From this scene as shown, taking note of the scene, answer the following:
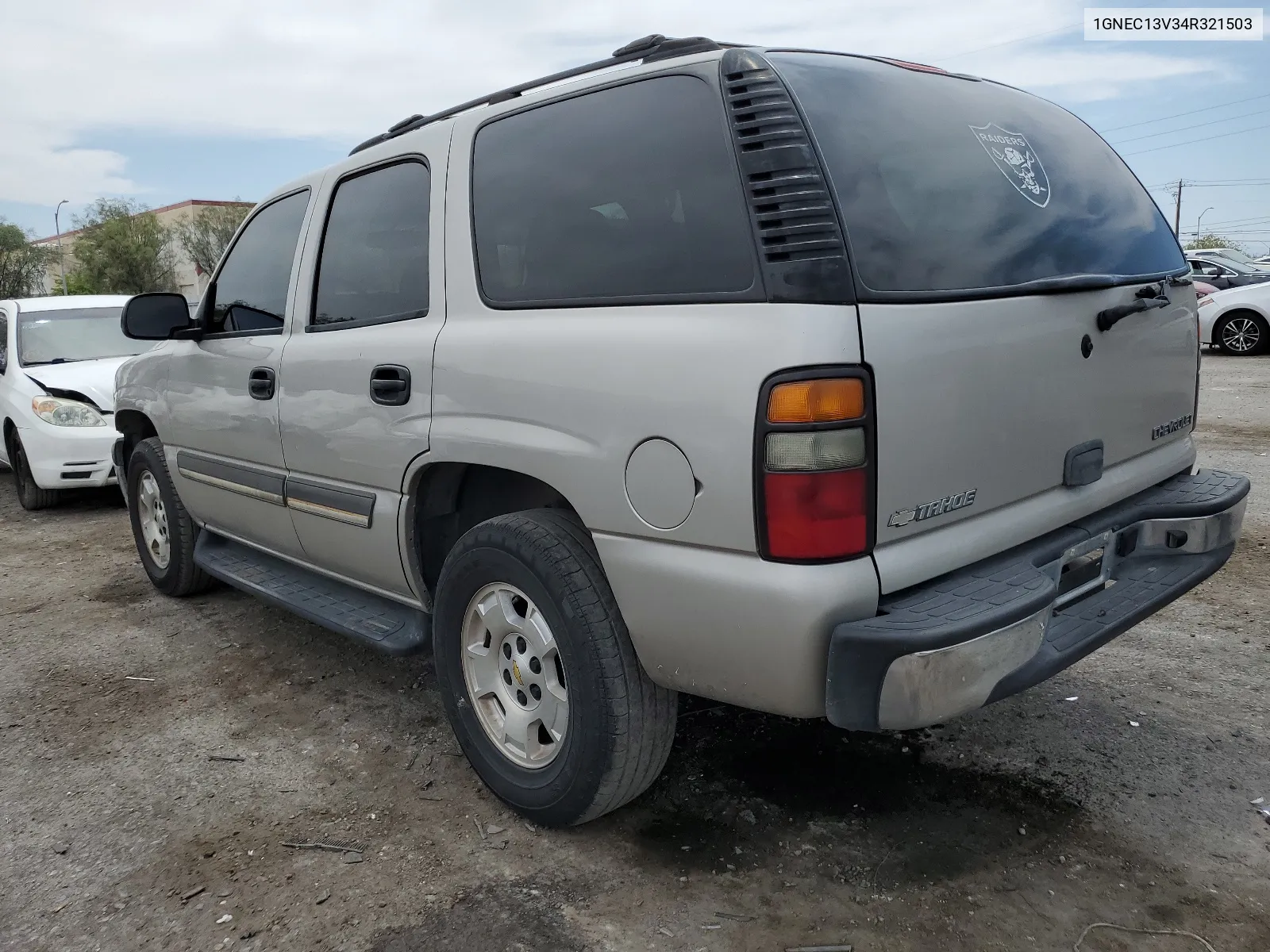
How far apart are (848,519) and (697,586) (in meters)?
0.36

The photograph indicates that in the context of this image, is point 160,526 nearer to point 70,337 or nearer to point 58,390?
point 58,390

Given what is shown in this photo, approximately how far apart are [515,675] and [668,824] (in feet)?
1.93

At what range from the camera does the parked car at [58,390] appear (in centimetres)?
722

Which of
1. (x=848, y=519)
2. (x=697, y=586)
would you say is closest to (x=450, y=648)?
(x=697, y=586)

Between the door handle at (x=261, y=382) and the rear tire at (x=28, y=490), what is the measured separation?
494cm

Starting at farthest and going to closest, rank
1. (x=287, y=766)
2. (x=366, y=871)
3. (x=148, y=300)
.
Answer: (x=148, y=300)
(x=287, y=766)
(x=366, y=871)

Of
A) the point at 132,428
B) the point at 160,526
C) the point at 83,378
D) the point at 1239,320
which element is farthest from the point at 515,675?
the point at 1239,320

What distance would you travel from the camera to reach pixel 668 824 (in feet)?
9.04

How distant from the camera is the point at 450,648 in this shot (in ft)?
9.50

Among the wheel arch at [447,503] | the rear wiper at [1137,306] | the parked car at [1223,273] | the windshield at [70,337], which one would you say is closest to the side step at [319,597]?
the wheel arch at [447,503]

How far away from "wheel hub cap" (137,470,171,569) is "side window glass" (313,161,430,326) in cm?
193

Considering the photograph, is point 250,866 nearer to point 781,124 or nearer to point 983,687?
point 983,687

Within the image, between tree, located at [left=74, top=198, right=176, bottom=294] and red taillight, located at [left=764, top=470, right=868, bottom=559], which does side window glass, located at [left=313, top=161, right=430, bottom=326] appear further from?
tree, located at [left=74, top=198, right=176, bottom=294]

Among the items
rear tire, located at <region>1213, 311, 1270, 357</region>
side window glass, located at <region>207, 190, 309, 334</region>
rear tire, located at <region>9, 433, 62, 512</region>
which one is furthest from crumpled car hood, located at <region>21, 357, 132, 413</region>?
rear tire, located at <region>1213, 311, 1270, 357</region>
